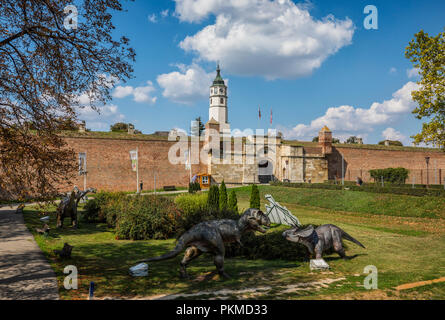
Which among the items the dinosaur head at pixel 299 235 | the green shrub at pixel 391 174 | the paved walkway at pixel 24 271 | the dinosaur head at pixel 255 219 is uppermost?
the green shrub at pixel 391 174

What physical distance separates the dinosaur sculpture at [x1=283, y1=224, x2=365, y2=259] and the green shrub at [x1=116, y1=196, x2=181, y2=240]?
5.59 meters

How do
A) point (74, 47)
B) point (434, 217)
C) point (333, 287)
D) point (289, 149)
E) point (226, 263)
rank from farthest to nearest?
point (289, 149)
point (434, 217)
point (226, 263)
point (74, 47)
point (333, 287)

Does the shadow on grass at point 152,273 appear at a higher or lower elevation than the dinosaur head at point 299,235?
lower

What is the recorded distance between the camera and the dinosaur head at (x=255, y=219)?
6.81 metres

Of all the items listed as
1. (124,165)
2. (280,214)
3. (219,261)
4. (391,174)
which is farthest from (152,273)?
(391,174)

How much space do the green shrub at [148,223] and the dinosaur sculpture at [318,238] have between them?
18.3 feet

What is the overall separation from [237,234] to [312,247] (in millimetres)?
2345

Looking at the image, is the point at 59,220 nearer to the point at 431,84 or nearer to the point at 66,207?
the point at 66,207

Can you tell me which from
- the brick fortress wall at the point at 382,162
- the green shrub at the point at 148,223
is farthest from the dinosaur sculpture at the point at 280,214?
the brick fortress wall at the point at 382,162

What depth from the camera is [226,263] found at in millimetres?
8500

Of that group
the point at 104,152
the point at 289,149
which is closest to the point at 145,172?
the point at 104,152

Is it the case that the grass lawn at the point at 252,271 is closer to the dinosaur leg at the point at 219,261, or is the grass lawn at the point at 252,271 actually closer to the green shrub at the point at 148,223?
the dinosaur leg at the point at 219,261

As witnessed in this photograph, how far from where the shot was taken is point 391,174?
129ft

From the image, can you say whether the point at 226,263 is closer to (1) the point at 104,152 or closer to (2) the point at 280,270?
(2) the point at 280,270
